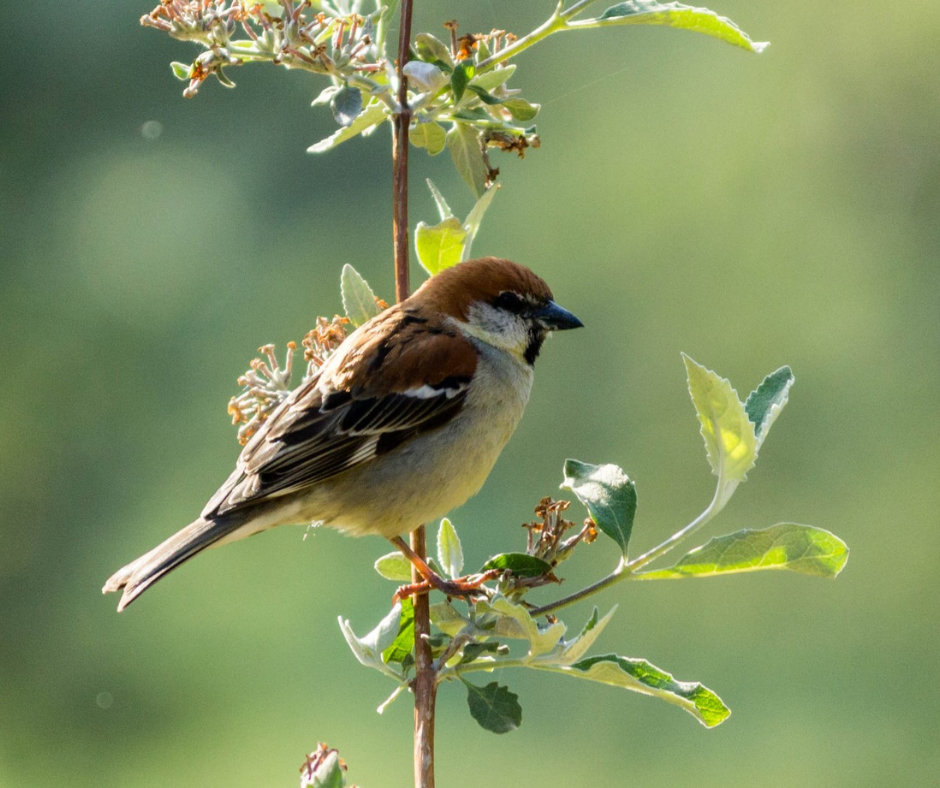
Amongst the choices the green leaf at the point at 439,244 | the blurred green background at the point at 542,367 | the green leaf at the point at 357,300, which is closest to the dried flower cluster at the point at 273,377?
the green leaf at the point at 357,300

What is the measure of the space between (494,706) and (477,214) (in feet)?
2.27

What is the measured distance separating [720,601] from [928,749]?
1478 millimetres

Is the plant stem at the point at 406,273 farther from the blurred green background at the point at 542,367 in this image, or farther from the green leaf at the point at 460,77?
the blurred green background at the point at 542,367

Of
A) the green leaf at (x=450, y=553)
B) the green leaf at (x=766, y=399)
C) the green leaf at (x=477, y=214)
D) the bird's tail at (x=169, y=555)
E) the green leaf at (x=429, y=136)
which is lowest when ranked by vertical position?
the bird's tail at (x=169, y=555)

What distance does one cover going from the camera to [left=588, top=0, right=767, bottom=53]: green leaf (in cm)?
150

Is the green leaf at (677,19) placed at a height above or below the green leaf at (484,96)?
above

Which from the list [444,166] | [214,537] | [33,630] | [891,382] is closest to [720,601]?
[891,382]

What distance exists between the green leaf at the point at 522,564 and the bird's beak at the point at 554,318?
0.94 metres

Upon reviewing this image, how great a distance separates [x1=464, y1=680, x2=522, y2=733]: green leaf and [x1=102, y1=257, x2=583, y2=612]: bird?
0.56 meters

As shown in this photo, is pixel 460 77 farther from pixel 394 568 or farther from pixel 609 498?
pixel 394 568

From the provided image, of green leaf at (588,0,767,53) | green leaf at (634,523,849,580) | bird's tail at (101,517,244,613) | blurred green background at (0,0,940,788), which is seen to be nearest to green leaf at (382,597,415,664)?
green leaf at (634,523,849,580)

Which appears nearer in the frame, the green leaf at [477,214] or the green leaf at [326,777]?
the green leaf at [326,777]

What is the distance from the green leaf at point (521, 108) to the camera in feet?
5.17

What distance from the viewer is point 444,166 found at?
8273 mm
